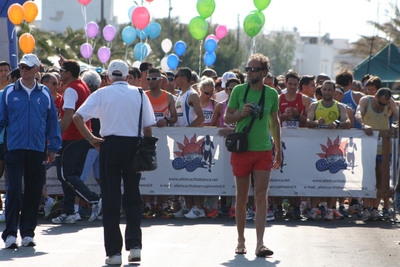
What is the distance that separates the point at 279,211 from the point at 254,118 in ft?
13.1

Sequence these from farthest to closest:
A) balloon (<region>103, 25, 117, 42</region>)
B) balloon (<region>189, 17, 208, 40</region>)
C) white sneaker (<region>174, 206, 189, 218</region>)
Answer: balloon (<region>103, 25, 117, 42</region>) < balloon (<region>189, 17, 208, 40</region>) < white sneaker (<region>174, 206, 189, 218</region>)

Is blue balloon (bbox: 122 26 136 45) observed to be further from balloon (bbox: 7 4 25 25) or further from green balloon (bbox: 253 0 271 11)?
green balloon (bbox: 253 0 271 11)

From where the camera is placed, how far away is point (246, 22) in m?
20.2

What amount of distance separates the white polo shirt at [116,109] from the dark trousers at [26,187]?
139 centimetres

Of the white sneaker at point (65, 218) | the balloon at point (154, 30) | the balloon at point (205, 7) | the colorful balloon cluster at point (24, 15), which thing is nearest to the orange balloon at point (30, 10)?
the colorful balloon cluster at point (24, 15)

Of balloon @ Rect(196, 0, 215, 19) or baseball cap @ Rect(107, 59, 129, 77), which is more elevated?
balloon @ Rect(196, 0, 215, 19)

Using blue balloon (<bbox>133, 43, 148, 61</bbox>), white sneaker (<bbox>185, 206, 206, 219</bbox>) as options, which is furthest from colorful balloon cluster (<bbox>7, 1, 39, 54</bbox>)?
white sneaker (<bbox>185, 206, 206, 219</bbox>)

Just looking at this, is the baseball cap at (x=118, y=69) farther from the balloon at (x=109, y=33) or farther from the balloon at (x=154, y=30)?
the balloon at (x=109, y=33)

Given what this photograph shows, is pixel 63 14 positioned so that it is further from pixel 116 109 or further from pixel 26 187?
pixel 116 109

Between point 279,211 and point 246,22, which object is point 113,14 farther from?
point 279,211

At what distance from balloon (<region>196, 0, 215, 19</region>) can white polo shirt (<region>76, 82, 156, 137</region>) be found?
14.1 metres

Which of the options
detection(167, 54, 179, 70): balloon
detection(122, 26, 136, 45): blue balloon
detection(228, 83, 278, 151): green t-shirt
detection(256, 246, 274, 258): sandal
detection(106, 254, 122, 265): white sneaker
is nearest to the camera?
detection(106, 254, 122, 265): white sneaker

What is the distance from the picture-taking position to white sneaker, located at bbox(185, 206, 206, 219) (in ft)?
41.0

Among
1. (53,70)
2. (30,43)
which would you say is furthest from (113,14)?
(53,70)
